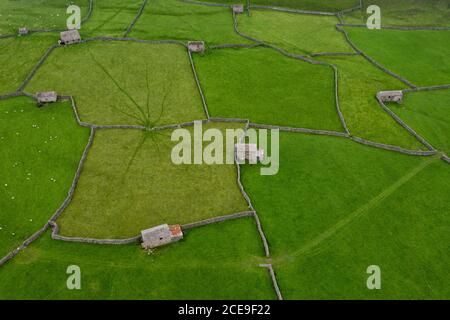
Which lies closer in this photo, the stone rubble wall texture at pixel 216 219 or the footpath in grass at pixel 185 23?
the stone rubble wall texture at pixel 216 219

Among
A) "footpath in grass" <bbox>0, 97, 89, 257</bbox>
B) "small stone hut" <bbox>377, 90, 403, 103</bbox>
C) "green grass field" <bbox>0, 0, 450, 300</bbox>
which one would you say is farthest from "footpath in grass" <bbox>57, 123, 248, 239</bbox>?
"small stone hut" <bbox>377, 90, 403, 103</bbox>

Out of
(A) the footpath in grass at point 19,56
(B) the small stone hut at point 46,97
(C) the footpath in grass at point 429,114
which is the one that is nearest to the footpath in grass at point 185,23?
(A) the footpath in grass at point 19,56

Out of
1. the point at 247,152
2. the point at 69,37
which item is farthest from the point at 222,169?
the point at 69,37

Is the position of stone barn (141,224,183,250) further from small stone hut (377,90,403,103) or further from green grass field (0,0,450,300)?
small stone hut (377,90,403,103)

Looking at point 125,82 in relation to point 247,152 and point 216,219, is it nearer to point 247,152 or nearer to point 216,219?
point 247,152

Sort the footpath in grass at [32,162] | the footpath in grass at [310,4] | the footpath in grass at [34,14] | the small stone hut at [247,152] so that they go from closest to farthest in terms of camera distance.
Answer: the footpath in grass at [32,162] → the small stone hut at [247,152] → the footpath in grass at [34,14] → the footpath in grass at [310,4]

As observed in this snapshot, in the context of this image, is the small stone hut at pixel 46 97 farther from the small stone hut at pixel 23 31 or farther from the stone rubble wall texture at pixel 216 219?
the stone rubble wall texture at pixel 216 219
